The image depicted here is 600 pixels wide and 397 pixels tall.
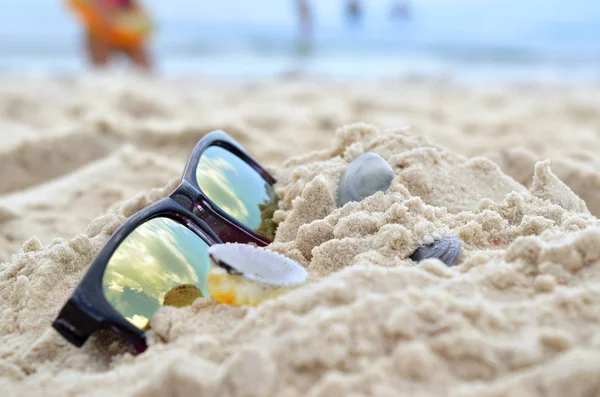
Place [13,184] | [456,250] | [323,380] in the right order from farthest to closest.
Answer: [13,184] < [456,250] < [323,380]

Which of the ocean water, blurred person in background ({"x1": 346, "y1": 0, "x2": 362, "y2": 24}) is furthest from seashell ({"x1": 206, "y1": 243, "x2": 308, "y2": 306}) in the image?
blurred person in background ({"x1": 346, "y1": 0, "x2": 362, "y2": 24})

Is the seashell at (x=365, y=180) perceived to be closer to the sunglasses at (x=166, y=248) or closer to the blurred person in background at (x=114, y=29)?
A: the sunglasses at (x=166, y=248)

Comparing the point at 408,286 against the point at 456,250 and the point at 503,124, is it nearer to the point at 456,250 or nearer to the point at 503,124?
the point at 456,250

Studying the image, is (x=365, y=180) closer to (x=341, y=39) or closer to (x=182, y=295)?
(x=182, y=295)

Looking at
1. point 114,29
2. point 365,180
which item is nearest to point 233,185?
point 365,180

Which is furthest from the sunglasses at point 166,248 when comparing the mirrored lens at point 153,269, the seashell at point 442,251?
the seashell at point 442,251

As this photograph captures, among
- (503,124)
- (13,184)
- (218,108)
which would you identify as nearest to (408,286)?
(13,184)

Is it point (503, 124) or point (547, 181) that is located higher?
point (547, 181)

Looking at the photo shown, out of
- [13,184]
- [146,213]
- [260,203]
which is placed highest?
[146,213]
